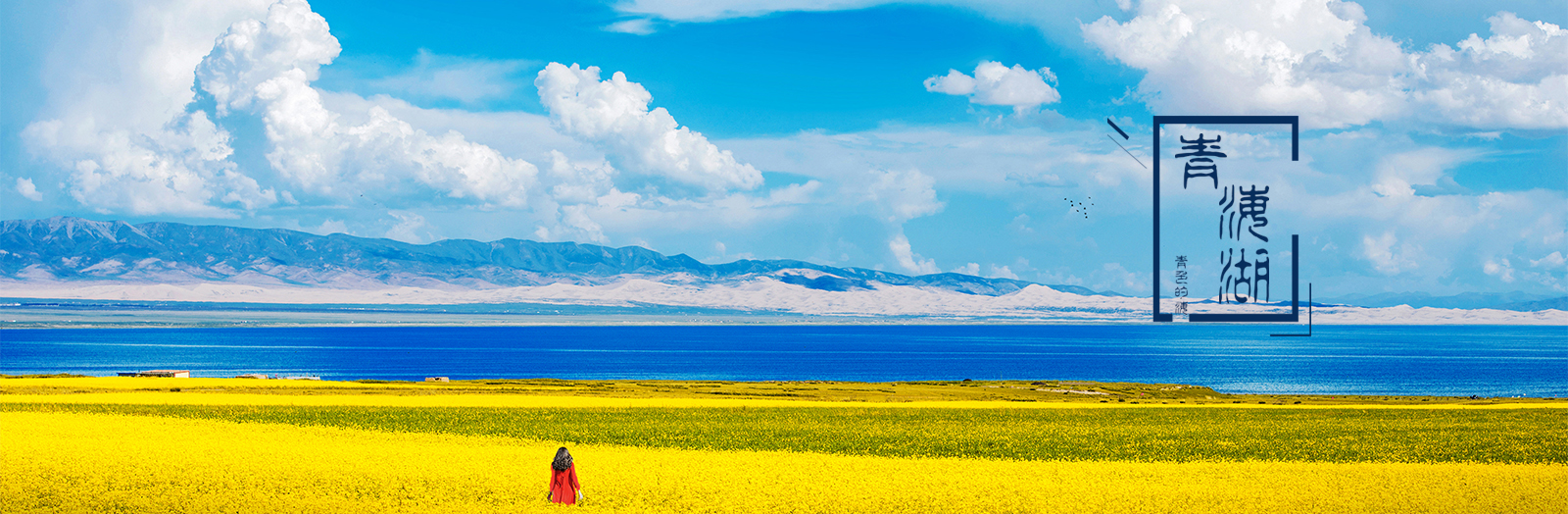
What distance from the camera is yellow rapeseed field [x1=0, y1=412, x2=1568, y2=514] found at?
28.7 m

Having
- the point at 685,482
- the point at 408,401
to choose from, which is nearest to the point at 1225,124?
the point at 685,482

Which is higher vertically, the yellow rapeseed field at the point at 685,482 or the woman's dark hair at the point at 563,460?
the woman's dark hair at the point at 563,460

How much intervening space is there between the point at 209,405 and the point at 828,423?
103ft

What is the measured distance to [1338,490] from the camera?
3173 centimetres

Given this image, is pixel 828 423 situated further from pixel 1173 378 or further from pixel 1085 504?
pixel 1173 378

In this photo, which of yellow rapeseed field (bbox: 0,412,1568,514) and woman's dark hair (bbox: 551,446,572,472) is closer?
woman's dark hair (bbox: 551,446,572,472)

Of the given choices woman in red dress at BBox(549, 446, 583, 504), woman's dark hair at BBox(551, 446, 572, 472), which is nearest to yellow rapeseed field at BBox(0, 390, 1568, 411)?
woman in red dress at BBox(549, 446, 583, 504)

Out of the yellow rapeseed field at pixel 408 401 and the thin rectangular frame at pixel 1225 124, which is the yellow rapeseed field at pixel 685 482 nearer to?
the thin rectangular frame at pixel 1225 124

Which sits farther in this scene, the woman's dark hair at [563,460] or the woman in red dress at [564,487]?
the woman in red dress at [564,487]

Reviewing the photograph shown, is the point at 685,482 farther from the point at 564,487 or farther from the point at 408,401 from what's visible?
the point at 408,401

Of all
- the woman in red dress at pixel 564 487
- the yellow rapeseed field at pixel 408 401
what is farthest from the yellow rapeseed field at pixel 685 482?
the yellow rapeseed field at pixel 408 401

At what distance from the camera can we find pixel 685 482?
3170 cm

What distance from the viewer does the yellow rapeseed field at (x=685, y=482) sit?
28703mm

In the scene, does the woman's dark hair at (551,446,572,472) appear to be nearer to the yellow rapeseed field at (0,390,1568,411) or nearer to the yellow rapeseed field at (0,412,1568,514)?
the yellow rapeseed field at (0,412,1568,514)
